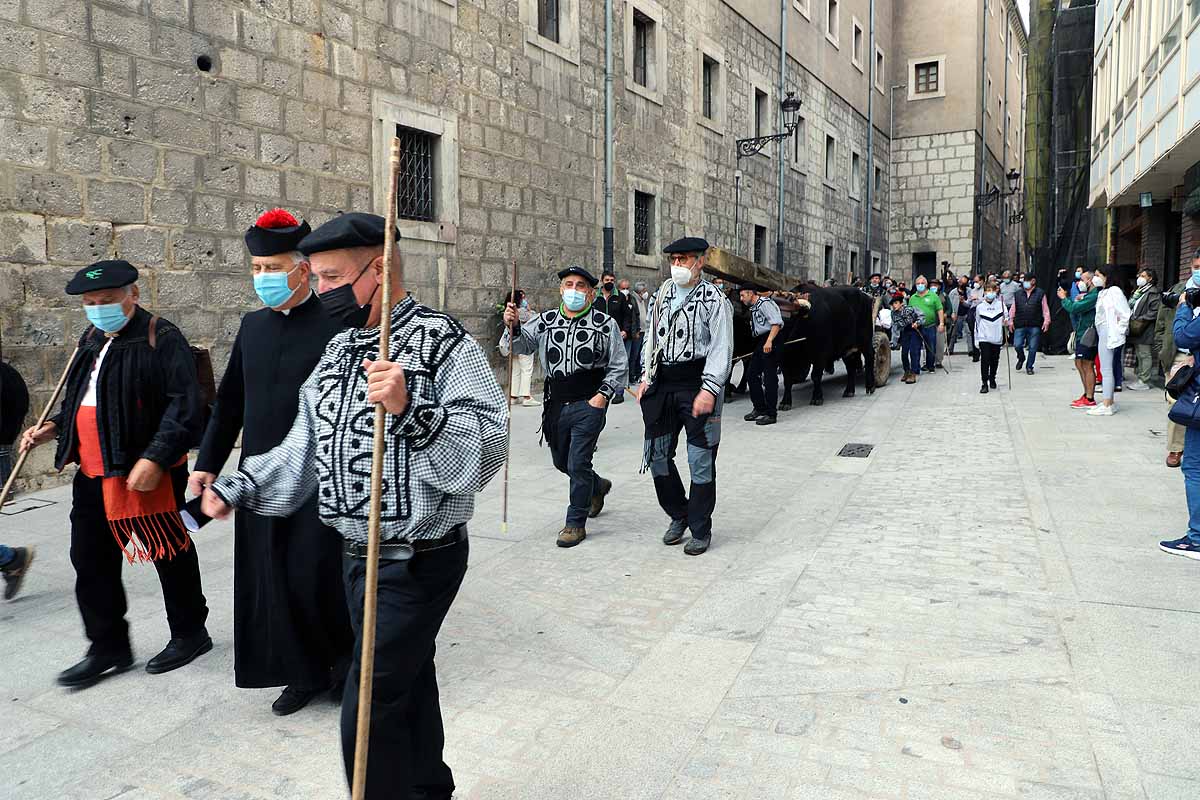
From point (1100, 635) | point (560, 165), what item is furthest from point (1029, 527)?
point (560, 165)

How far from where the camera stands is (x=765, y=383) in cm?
1091

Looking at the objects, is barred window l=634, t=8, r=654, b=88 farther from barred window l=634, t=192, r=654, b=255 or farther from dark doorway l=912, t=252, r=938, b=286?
dark doorway l=912, t=252, r=938, b=286

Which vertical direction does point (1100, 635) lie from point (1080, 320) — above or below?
below

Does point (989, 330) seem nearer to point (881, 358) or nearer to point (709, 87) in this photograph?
point (881, 358)

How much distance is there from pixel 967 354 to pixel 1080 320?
9189mm

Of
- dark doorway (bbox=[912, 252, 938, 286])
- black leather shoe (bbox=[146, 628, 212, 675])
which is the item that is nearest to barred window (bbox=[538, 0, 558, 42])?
black leather shoe (bbox=[146, 628, 212, 675])

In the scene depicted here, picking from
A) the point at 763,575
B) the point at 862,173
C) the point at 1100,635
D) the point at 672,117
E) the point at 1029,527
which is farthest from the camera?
the point at 862,173

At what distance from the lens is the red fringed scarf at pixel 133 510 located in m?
3.68

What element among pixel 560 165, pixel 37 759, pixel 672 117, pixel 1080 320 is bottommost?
pixel 37 759

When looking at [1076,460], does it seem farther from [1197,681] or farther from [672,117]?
[672,117]

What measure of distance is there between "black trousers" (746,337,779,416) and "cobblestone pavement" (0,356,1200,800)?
419 cm

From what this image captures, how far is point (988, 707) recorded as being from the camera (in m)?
3.23

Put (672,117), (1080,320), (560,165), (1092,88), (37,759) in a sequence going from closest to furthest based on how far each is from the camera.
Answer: (37,759)
(1080,320)
(560,165)
(672,117)
(1092,88)

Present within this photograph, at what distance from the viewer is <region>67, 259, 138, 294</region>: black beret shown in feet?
11.6
